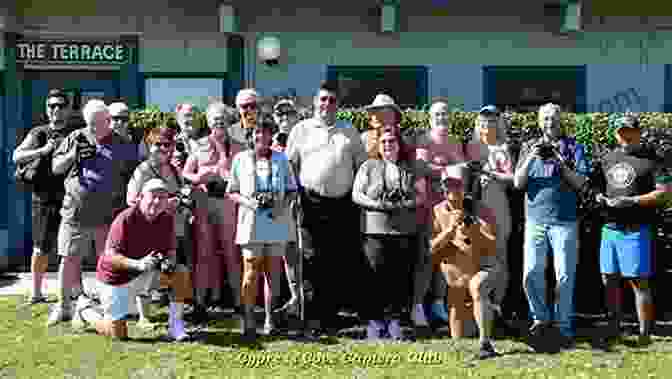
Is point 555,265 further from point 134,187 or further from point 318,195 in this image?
point 134,187

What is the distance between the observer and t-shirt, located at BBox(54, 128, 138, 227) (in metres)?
6.29

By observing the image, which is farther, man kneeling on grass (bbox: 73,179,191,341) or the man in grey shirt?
the man in grey shirt

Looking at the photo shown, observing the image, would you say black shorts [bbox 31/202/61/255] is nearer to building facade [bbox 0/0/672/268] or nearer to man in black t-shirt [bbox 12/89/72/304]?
man in black t-shirt [bbox 12/89/72/304]

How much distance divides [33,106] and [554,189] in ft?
20.3

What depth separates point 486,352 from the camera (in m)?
5.59

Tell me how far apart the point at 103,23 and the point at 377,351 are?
5.51 m

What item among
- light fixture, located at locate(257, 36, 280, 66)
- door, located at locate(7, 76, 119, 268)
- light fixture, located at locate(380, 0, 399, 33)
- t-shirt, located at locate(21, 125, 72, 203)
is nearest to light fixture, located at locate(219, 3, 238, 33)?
light fixture, located at locate(257, 36, 280, 66)

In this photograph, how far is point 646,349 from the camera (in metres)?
5.82

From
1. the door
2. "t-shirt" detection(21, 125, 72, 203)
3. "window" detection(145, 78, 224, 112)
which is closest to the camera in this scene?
"t-shirt" detection(21, 125, 72, 203)

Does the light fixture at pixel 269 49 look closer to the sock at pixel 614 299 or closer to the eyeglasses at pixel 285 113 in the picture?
the eyeglasses at pixel 285 113

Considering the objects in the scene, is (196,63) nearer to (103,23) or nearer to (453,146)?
(103,23)

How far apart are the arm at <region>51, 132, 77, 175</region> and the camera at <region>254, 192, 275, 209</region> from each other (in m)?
1.57

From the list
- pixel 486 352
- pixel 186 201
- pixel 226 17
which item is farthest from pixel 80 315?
pixel 226 17

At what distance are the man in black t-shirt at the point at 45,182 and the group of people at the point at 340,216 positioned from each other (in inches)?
3.3
